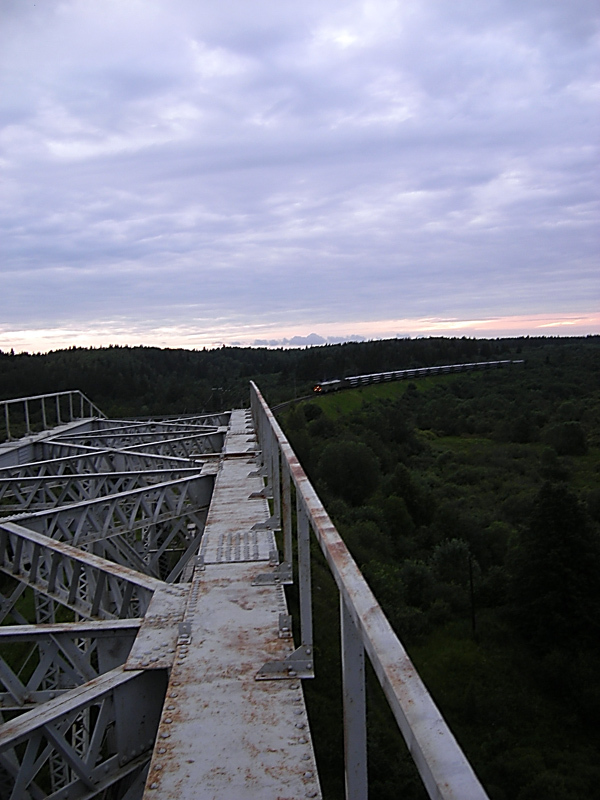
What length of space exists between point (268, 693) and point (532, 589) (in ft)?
75.8

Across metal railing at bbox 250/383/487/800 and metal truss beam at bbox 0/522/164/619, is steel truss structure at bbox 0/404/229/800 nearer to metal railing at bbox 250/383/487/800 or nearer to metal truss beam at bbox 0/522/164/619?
metal truss beam at bbox 0/522/164/619

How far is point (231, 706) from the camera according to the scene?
3809 mm

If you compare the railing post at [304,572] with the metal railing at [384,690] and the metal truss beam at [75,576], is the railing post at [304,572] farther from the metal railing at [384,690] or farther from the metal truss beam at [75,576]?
the metal truss beam at [75,576]

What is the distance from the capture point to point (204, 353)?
428 ft

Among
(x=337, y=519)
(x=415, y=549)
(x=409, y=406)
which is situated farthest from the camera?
(x=409, y=406)

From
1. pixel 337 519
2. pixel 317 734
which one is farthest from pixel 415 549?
pixel 317 734

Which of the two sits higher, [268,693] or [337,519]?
[268,693]

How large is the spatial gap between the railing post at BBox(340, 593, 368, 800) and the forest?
1226 centimetres

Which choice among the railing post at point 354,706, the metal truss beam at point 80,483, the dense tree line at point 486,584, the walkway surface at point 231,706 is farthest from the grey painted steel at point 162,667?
the dense tree line at point 486,584

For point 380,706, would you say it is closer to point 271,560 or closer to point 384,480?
point 271,560

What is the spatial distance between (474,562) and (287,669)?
26518mm

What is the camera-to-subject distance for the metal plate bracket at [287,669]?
163 inches

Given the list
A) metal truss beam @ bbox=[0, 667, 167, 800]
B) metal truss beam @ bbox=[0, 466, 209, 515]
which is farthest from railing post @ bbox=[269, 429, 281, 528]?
metal truss beam @ bbox=[0, 466, 209, 515]

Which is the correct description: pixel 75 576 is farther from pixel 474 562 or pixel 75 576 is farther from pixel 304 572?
pixel 474 562
